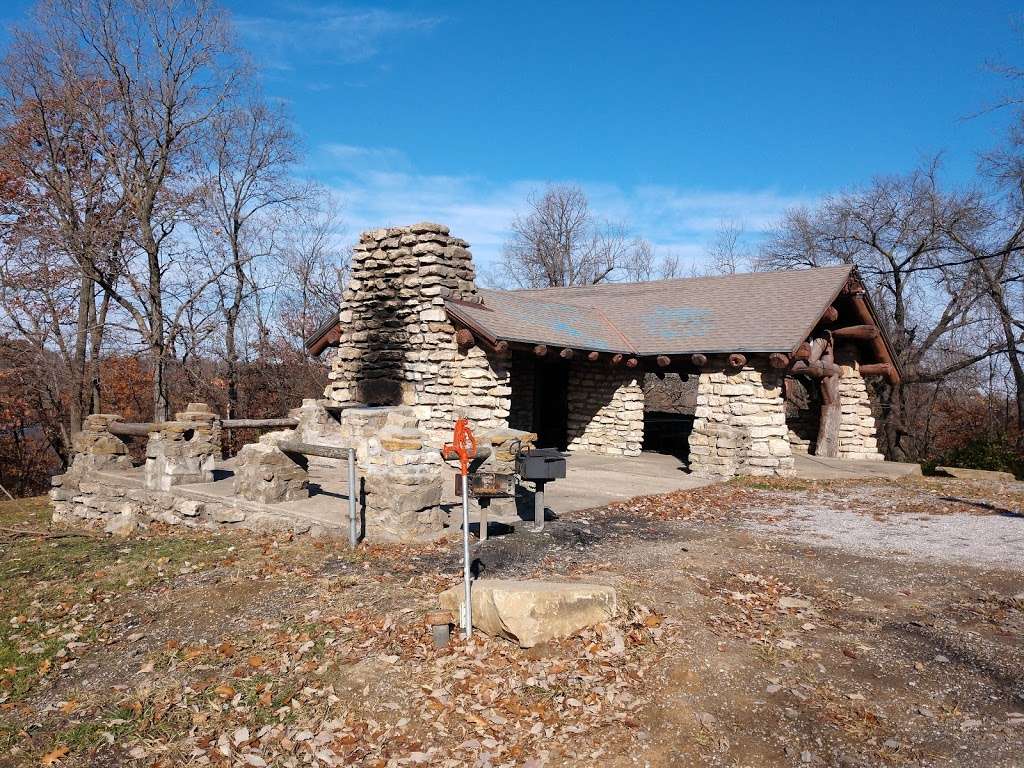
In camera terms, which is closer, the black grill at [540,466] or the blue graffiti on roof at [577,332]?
the black grill at [540,466]

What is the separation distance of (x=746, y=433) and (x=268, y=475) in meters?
8.77

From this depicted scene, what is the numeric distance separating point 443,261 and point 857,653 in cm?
961

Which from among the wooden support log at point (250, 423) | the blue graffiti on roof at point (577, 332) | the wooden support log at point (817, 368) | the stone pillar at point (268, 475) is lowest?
the stone pillar at point (268, 475)

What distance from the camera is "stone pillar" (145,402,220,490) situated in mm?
9383

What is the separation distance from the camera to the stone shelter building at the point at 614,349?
12242 millimetres

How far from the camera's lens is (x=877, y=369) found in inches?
622

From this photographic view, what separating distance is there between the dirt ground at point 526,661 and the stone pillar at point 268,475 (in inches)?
35.6

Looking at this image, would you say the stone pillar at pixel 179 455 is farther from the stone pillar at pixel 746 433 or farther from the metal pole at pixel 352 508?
the stone pillar at pixel 746 433

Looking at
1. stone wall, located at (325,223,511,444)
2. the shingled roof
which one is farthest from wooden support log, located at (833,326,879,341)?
stone wall, located at (325,223,511,444)

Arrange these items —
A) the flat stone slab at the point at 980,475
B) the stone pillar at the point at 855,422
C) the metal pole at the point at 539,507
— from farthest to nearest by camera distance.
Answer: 1. the stone pillar at the point at 855,422
2. the flat stone slab at the point at 980,475
3. the metal pole at the point at 539,507

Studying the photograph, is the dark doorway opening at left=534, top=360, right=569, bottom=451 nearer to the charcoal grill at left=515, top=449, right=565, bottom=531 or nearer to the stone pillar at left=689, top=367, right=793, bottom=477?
the stone pillar at left=689, top=367, right=793, bottom=477

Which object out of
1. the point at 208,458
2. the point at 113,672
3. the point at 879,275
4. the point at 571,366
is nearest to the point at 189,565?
the point at 113,672

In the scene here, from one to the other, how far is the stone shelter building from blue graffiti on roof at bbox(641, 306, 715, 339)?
0.17 feet

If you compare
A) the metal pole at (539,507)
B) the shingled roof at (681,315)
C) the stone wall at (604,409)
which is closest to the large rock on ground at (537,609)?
the metal pole at (539,507)
